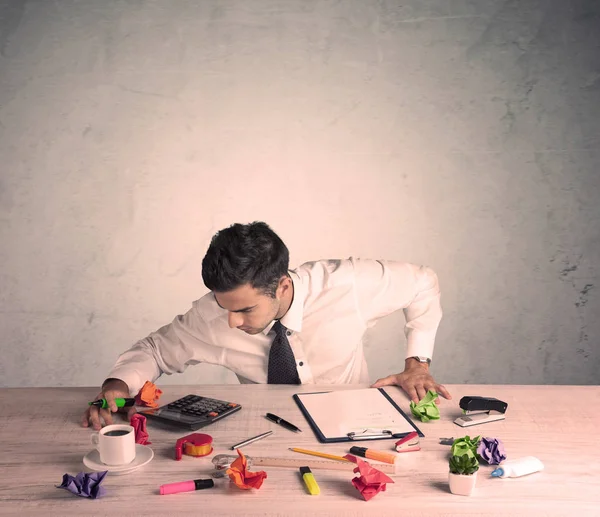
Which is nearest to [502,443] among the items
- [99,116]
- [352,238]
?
[352,238]

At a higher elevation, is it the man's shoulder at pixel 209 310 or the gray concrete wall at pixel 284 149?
the gray concrete wall at pixel 284 149

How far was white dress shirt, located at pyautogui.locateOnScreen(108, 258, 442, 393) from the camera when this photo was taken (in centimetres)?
236

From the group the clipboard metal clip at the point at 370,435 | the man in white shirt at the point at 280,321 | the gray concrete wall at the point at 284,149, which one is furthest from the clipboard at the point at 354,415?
the gray concrete wall at the point at 284,149

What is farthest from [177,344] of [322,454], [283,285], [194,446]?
[322,454]

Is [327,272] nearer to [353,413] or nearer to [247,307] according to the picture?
[247,307]

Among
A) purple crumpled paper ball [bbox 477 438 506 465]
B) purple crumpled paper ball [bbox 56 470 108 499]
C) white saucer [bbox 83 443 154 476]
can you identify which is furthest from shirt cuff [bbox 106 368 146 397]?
purple crumpled paper ball [bbox 477 438 506 465]

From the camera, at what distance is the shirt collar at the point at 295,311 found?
240 cm

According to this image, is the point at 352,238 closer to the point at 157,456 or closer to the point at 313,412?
the point at 313,412

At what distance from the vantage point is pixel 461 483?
147 cm

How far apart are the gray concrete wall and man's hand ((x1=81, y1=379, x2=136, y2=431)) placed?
1.99m

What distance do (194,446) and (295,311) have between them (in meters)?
0.85

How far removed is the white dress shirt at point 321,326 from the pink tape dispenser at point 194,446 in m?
0.63

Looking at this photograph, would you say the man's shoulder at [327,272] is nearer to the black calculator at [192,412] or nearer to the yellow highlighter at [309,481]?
the black calculator at [192,412]

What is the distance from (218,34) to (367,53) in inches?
31.5
